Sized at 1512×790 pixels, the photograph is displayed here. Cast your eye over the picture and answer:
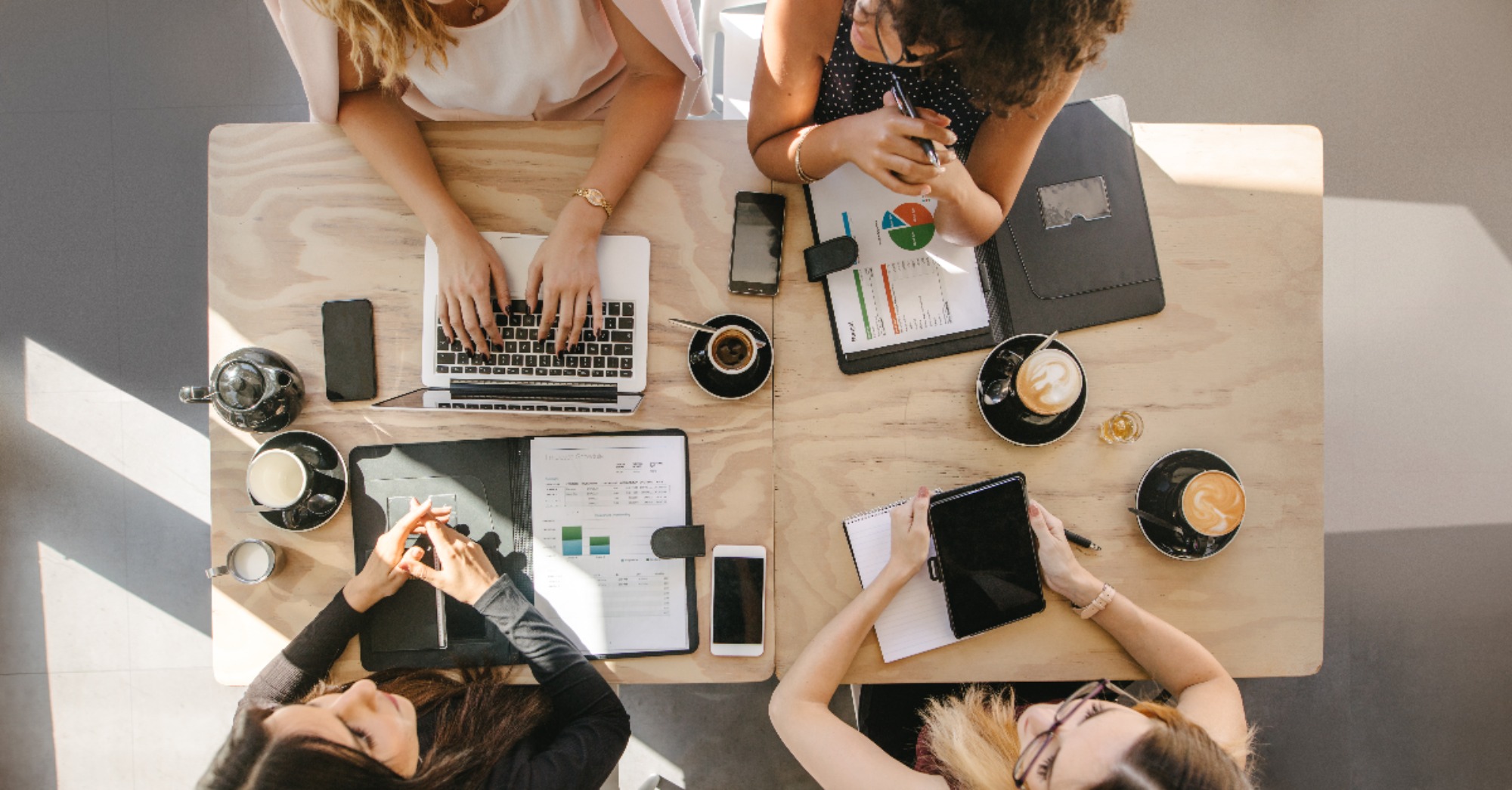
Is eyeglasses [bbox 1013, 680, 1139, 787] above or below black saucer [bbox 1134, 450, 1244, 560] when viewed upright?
Result: below

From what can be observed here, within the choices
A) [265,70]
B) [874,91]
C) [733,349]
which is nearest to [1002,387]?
[733,349]

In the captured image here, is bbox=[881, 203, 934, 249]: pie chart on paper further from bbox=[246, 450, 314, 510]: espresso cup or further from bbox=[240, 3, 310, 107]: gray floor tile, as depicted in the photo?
bbox=[240, 3, 310, 107]: gray floor tile

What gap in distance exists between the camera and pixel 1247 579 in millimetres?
1292

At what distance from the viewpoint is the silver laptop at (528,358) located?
1.26 m

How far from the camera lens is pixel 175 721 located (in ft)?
6.63

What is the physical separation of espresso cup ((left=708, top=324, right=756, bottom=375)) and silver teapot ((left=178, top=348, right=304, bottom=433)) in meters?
0.69

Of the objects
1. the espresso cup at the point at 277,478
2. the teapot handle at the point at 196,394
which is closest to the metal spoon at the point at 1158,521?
the espresso cup at the point at 277,478

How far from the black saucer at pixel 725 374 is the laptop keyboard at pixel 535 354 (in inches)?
4.5

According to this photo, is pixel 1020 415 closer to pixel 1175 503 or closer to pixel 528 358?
pixel 1175 503

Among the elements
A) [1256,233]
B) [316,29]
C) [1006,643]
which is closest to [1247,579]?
[1006,643]

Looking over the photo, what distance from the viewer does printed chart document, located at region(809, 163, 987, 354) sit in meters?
1.29

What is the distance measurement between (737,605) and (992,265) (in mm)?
720

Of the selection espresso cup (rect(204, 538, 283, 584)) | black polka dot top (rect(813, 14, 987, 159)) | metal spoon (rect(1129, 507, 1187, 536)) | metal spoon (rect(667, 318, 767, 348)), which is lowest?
espresso cup (rect(204, 538, 283, 584))

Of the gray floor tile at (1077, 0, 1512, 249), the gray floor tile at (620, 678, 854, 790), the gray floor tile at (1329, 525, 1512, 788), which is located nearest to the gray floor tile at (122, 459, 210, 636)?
the gray floor tile at (620, 678, 854, 790)
